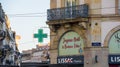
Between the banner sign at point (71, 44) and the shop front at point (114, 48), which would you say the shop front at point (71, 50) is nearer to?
the banner sign at point (71, 44)

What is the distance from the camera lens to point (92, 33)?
38.9 meters

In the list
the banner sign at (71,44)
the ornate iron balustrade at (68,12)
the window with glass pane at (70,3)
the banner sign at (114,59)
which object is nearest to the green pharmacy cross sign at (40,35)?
the ornate iron balustrade at (68,12)

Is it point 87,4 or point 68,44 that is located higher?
point 87,4

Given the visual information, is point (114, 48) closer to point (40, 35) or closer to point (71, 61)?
point (71, 61)

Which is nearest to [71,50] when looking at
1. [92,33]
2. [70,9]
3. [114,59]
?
[92,33]

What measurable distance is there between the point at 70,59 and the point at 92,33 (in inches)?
105

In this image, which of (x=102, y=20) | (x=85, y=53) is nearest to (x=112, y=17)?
(x=102, y=20)

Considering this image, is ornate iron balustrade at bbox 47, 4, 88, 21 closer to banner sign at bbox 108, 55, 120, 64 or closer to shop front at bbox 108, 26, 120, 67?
shop front at bbox 108, 26, 120, 67

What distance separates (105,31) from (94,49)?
4.93 ft

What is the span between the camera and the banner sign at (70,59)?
39.4 meters

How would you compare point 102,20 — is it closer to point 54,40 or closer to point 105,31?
point 105,31

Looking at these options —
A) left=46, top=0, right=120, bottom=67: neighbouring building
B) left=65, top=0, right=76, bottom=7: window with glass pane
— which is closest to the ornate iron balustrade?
left=46, top=0, right=120, bottom=67: neighbouring building

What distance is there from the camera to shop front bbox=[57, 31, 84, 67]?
3959 cm

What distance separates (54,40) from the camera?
136 ft
